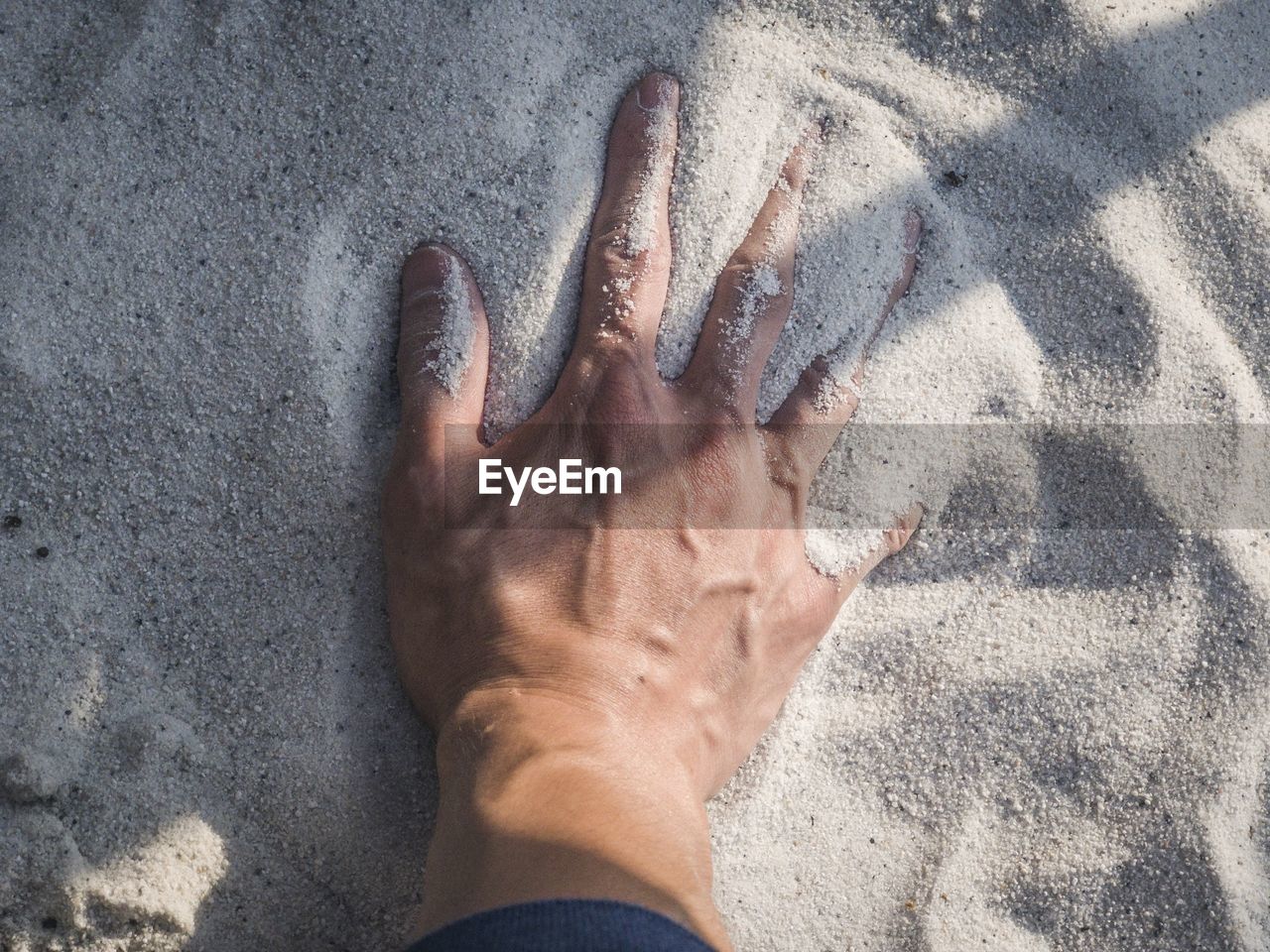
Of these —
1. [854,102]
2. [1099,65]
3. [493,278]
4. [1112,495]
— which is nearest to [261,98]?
[493,278]

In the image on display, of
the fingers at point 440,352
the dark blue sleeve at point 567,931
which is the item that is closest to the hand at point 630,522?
the fingers at point 440,352

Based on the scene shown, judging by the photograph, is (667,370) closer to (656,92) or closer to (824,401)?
(824,401)

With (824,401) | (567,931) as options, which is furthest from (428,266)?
(567,931)

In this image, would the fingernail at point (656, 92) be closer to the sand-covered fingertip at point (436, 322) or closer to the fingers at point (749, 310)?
the fingers at point (749, 310)

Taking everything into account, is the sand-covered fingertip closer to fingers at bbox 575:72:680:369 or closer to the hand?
the hand

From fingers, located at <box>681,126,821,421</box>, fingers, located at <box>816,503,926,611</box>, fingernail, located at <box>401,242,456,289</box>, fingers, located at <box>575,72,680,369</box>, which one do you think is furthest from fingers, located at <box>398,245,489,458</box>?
fingers, located at <box>816,503,926,611</box>
